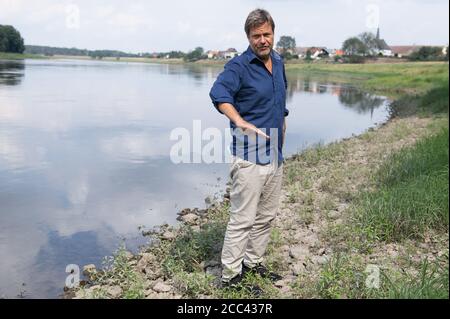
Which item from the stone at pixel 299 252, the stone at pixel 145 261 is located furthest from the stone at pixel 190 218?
the stone at pixel 299 252

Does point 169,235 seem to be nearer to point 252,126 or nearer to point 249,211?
point 249,211

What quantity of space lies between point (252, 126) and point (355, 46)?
96119 mm

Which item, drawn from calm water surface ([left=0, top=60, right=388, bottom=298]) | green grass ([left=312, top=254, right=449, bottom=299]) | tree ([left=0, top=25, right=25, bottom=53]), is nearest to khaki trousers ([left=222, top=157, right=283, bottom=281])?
green grass ([left=312, top=254, right=449, bottom=299])

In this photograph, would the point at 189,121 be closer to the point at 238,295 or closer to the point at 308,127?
the point at 308,127

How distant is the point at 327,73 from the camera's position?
246 feet

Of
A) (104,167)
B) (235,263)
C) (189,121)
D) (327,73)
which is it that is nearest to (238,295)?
(235,263)

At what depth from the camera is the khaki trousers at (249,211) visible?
11.7ft

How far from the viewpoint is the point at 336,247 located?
5.03 meters

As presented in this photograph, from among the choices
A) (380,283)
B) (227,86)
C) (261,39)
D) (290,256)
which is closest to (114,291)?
(290,256)

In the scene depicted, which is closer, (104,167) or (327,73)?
(104,167)

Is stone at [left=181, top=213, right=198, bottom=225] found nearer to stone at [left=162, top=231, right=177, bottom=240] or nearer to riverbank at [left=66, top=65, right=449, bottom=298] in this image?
riverbank at [left=66, top=65, right=449, bottom=298]

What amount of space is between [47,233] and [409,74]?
38.6m

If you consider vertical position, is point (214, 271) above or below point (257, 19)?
below

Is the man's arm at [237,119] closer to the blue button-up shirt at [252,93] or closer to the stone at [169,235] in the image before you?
the blue button-up shirt at [252,93]
